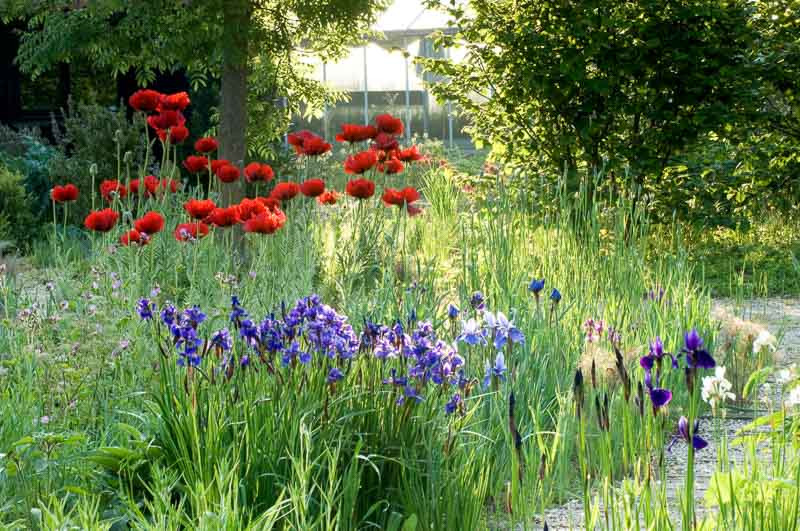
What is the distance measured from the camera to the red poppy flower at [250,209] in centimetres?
449

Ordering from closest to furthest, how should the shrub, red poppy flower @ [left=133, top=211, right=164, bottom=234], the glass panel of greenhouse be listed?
A: red poppy flower @ [left=133, top=211, right=164, bottom=234]
the shrub
the glass panel of greenhouse

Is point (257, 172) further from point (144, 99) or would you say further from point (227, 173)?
point (144, 99)

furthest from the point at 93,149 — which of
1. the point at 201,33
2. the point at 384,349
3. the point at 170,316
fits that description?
the point at 384,349

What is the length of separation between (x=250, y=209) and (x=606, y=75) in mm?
4505

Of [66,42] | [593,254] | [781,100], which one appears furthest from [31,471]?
[781,100]

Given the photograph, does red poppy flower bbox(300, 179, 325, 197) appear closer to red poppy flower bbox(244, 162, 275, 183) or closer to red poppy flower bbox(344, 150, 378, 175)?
red poppy flower bbox(344, 150, 378, 175)

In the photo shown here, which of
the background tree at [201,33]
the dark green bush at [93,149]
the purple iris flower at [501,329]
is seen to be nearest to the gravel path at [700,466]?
the purple iris flower at [501,329]

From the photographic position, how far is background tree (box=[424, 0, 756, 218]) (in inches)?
310

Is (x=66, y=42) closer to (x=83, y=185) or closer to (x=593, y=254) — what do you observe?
(x=83, y=185)

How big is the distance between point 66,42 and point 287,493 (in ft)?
16.9

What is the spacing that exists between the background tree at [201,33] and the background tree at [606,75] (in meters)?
1.30

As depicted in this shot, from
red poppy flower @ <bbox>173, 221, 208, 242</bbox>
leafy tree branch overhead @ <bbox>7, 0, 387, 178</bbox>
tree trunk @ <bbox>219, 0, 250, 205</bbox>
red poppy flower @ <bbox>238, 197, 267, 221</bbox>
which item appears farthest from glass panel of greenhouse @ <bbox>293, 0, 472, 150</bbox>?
red poppy flower @ <bbox>238, 197, 267, 221</bbox>

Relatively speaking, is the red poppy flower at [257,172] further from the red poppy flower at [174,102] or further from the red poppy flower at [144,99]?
the red poppy flower at [144,99]

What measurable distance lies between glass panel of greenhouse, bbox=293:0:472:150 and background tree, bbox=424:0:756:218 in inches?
428
